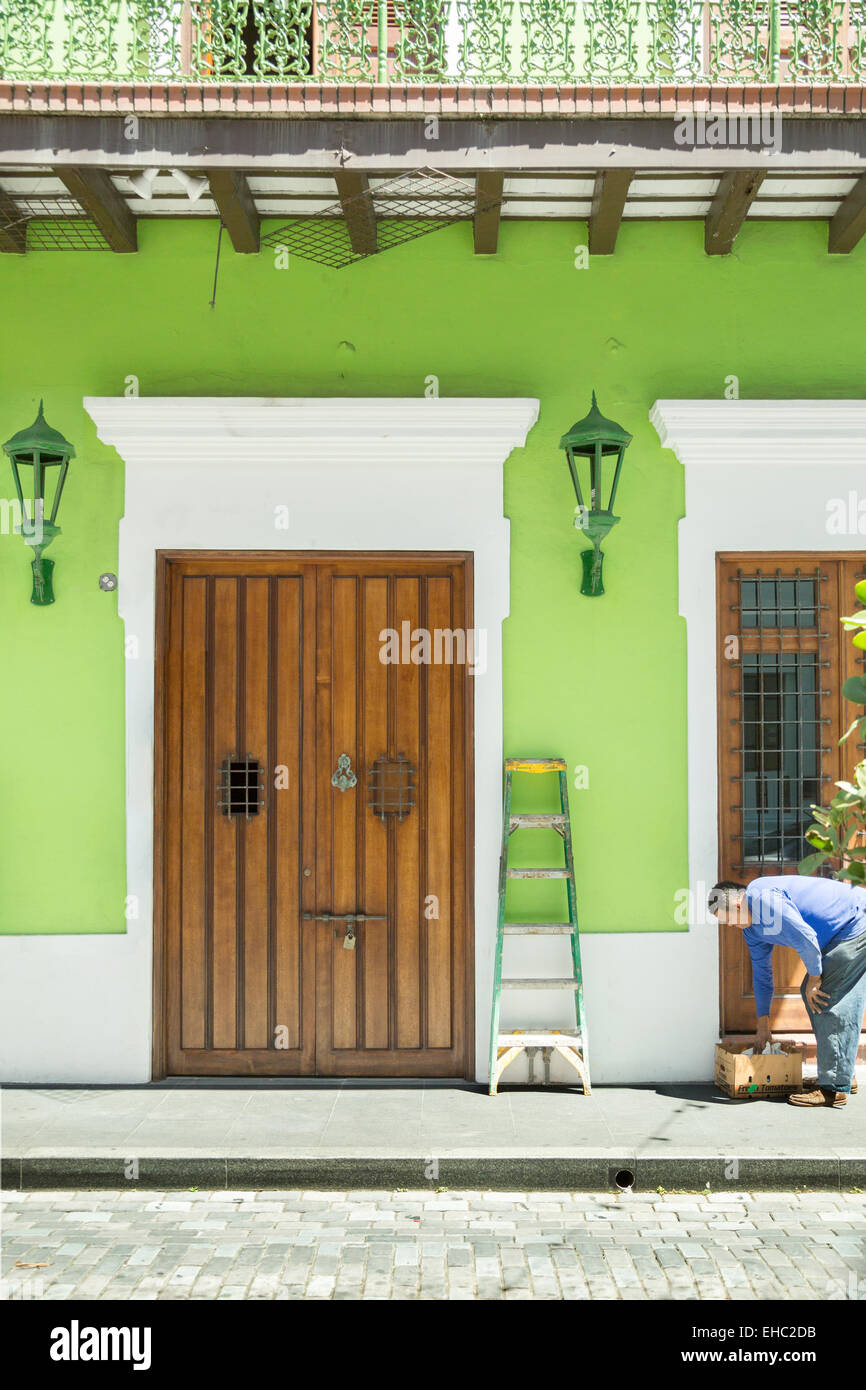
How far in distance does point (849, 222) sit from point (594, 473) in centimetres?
211

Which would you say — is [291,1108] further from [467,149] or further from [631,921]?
[467,149]

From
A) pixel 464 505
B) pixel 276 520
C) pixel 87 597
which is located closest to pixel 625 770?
pixel 464 505

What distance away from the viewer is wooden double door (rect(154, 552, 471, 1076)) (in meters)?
6.59

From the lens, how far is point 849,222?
21.2ft

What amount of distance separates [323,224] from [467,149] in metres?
1.17

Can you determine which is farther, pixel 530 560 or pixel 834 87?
Result: pixel 530 560

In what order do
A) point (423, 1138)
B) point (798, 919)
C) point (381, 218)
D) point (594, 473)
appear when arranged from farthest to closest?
point (381, 218) → point (594, 473) → point (798, 919) → point (423, 1138)

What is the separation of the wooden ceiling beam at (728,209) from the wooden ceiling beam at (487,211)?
1267mm

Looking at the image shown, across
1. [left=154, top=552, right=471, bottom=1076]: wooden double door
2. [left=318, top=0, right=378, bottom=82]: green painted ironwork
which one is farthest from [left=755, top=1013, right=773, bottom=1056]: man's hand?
[left=318, top=0, right=378, bottom=82]: green painted ironwork

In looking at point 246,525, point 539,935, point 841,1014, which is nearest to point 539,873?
point 539,935

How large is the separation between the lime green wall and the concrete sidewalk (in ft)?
3.59

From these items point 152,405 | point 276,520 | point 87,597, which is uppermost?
point 152,405

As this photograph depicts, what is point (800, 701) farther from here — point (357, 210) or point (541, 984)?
point (357, 210)

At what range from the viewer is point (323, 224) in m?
6.61
